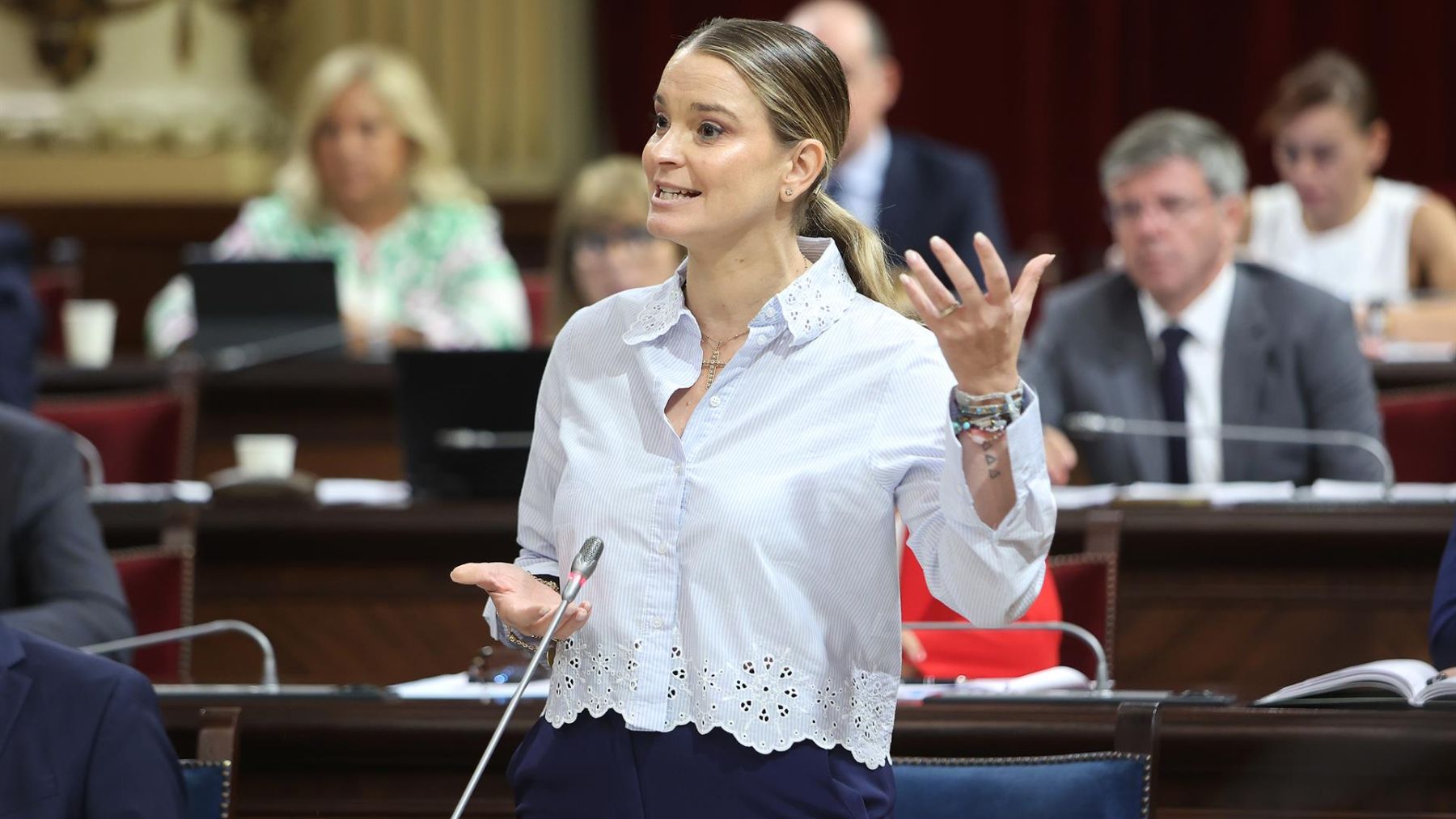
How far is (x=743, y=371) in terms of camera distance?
1.67 metres

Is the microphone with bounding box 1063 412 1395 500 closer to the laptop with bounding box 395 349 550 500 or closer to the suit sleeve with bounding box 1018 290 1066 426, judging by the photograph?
the suit sleeve with bounding box 1018 290 1066 426

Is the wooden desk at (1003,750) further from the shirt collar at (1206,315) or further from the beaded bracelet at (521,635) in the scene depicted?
the shirt collar at (1206,315)

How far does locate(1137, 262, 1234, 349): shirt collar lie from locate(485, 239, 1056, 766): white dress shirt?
233 cm

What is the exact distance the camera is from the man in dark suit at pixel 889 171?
16.9 feet

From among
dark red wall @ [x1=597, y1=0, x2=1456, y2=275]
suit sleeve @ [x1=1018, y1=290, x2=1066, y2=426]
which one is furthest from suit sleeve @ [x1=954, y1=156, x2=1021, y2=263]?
dark red wall @ [x1=597, y1=0, x2=1456, y2=275]

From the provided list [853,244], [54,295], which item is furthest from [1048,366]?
[54,295]

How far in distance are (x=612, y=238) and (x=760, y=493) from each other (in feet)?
8.28

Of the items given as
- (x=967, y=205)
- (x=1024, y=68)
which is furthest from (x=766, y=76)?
(x=1024, y=68)

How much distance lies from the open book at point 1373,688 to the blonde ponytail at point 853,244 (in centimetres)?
66

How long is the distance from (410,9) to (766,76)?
5990 mm

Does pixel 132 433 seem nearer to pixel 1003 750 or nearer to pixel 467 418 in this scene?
pixel 467 418

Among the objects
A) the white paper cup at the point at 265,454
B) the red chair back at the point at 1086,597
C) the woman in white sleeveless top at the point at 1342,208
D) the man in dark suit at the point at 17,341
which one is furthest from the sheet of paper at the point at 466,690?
the woman in white sleeveless top at the point at 1342,208

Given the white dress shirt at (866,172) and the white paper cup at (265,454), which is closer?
the white paper cup at (265,454)

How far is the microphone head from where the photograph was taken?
1.56 m
